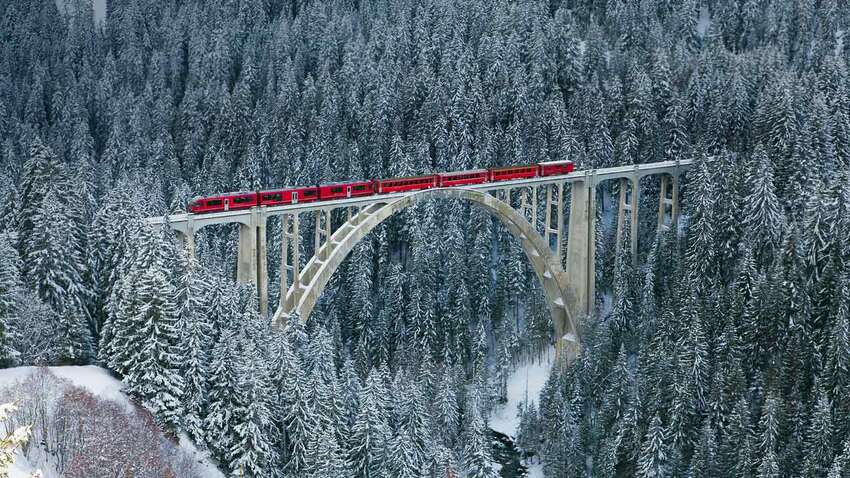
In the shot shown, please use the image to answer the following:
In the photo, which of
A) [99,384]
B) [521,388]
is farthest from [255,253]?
[521,388]

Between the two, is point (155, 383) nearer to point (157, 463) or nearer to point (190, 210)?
point (157, 463)

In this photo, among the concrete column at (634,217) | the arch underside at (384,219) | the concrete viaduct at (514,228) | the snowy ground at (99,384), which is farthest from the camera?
the concrete column at (634,217)

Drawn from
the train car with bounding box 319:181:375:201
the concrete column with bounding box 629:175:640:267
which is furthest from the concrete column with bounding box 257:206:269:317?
the concrete column with bounding box 629:175:640:267

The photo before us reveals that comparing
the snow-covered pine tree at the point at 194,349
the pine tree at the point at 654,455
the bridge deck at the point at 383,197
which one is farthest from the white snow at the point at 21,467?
the pine tree at the point at 654,455

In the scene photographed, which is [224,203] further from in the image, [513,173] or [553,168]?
[553,168]

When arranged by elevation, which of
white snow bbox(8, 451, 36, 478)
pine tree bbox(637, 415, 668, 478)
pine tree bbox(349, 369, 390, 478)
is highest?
white snow bbox(8, 451, 36, 478)

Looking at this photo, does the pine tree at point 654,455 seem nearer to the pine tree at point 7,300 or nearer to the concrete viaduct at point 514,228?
the concrete viaduct at point 514,228

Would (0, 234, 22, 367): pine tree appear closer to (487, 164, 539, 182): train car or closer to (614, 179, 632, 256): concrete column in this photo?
(487, 164, 539, 182): train car
